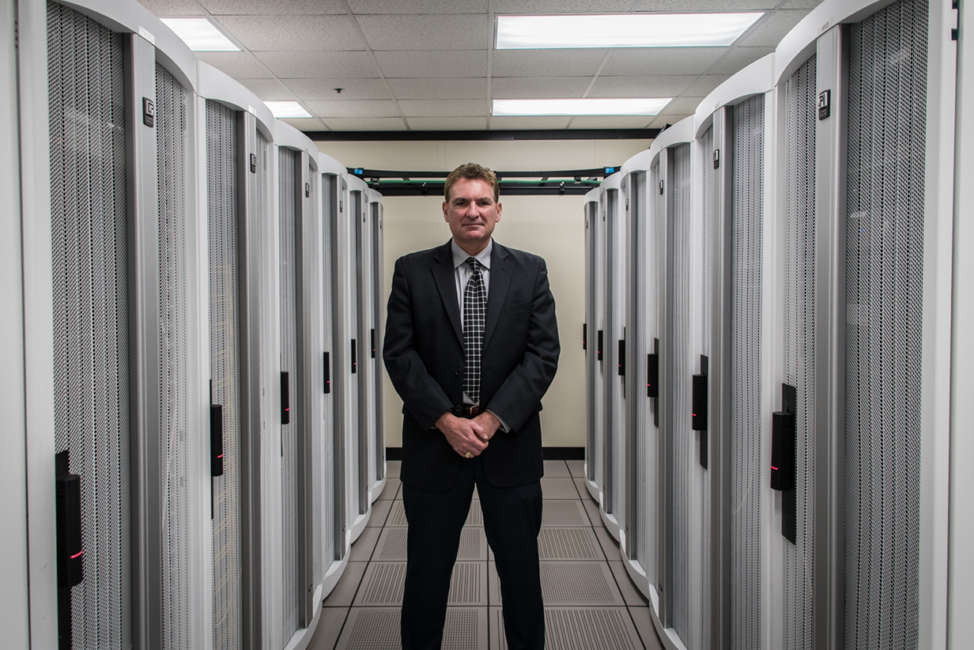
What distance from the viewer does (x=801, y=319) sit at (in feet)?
4.43

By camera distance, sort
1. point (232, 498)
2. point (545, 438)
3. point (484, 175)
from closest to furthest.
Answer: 1. point (232, 498)
2. point (484, 175)
3. point (545, 438)

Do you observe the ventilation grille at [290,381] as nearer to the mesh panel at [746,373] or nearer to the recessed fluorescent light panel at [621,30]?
the mesh panel at [746,373]

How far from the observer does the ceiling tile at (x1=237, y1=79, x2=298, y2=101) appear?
154 inches

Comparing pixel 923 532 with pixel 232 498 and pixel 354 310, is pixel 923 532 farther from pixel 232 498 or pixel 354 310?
pixel 354 310

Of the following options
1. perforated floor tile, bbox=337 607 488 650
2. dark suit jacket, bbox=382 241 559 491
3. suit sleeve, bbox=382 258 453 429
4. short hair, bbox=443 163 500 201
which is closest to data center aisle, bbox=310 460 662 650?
perforated floor tile, bbox=337 607 488 650

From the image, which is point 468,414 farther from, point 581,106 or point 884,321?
point 581,106

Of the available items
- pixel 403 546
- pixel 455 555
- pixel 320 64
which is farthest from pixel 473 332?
pixel 320 64

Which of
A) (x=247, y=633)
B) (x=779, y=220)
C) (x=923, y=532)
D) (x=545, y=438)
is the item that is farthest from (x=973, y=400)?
(x=545, y=438)

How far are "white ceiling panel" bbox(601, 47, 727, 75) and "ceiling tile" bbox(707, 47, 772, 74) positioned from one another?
1.9 inches

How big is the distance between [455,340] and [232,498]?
33.2 inches

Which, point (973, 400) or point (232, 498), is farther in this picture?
point (232, 498)

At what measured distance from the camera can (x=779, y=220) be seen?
1417mm

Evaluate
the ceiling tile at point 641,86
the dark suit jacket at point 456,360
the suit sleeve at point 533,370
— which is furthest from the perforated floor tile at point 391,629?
the ceiling tile at point 641,86

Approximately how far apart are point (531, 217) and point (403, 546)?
308cm
